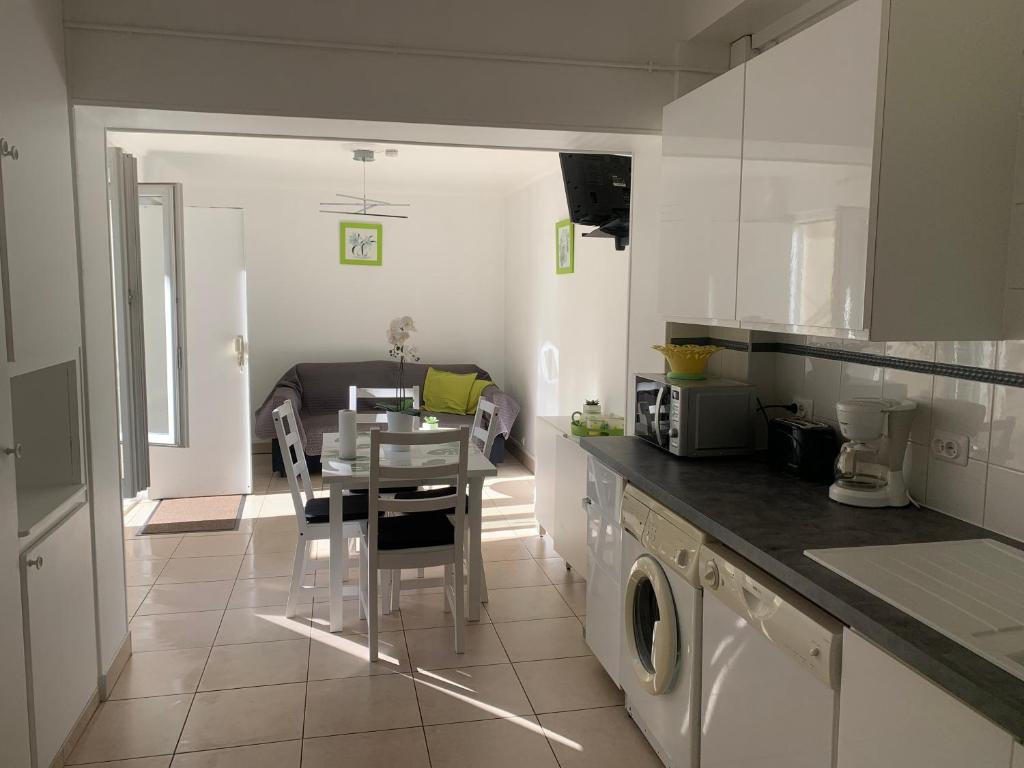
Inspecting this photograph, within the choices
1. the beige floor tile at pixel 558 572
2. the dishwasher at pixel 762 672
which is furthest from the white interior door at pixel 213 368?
the dishwasher at pixel 762 672

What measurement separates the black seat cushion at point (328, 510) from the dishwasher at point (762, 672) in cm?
184

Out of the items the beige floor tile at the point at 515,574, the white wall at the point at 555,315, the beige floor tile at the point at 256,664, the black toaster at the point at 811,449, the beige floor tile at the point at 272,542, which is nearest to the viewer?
the black toaster at the point at 811,449

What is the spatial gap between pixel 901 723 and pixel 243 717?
2130 mm

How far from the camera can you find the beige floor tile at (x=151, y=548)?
4250 millimetres

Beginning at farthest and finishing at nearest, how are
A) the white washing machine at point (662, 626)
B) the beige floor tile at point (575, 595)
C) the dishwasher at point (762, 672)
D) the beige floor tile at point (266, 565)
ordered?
the beige floor tile at point (266, 565)
the beige floor tile at point (575, 595)
the white washing machine at point (662, 626)
the dishwasher at point (762, 672)

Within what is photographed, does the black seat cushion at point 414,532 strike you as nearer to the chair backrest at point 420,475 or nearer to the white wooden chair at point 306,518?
the chair backrest at point 420,475

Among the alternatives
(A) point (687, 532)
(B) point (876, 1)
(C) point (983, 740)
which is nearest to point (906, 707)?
(C) point (983, 740)

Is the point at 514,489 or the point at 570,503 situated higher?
the point at 570,503

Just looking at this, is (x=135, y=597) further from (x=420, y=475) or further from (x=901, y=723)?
(x=901, y=723)

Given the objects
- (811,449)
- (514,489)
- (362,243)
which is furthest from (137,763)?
(362,243)

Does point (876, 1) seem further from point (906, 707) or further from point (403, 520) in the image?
point (403, 520)

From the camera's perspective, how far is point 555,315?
577 centimetres

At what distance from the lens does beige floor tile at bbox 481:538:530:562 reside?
425 centimetres

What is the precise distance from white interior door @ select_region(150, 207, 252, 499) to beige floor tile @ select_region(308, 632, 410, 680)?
8.08ft
